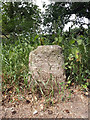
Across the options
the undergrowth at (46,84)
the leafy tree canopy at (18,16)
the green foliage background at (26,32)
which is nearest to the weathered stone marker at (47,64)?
the undergrowth at (46,84)

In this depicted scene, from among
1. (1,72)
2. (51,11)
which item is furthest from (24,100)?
(51,11)

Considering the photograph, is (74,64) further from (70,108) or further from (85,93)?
(70,108)

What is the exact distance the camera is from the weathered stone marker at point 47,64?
1.85 meters

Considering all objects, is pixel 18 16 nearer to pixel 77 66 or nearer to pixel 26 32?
pixel 26 32

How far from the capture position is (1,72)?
7.22 feet

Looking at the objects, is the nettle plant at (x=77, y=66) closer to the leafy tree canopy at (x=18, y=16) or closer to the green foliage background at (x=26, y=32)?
the green foliage background at (x=26, y=32)

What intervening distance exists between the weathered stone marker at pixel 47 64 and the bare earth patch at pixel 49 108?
0.33 m

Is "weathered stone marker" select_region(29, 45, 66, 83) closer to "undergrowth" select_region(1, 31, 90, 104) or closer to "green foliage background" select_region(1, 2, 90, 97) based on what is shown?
"undergrowth" select_region(1, 31, 90, 104)

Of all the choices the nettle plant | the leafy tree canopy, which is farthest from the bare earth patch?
the leafy tree canopy

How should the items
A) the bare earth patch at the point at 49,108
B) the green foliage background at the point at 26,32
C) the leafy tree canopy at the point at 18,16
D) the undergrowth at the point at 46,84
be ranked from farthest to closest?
the leafy tree canopy at the point at 18,16
the green foliage background at the point at 26,32
the undergrowth at the point at 46,84
the bare earth patch at the point at 49,108

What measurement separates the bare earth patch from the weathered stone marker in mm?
333

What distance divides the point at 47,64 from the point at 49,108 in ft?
2.24

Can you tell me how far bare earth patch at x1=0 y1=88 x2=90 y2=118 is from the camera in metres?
1.46

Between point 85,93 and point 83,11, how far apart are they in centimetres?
297
